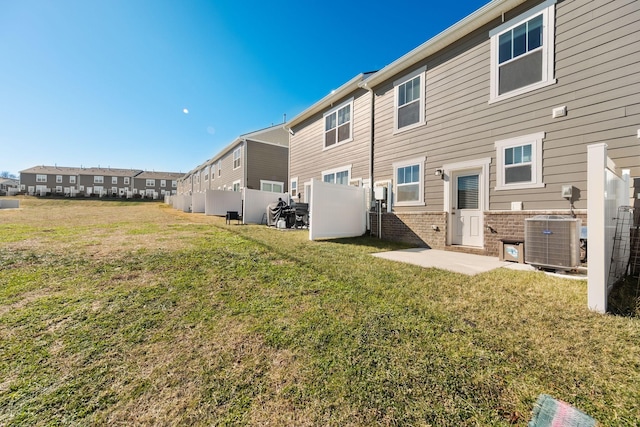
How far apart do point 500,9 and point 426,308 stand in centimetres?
723

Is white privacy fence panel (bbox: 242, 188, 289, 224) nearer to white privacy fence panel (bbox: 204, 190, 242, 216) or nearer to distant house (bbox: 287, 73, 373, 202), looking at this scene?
distant house (bbox: 287, 73, 373, 202)

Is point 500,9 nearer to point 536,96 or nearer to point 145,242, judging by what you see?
point 536,96

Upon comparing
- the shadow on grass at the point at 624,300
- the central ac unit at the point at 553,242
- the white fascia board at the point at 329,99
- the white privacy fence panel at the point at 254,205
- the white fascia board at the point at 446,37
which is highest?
the white fascia board at the point at 329,99

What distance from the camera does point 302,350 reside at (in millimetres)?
2102

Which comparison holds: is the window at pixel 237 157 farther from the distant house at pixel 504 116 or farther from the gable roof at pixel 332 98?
the distant house at pixel 504 116

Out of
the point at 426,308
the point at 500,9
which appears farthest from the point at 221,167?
the point at 426,308

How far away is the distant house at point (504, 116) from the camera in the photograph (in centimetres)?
454

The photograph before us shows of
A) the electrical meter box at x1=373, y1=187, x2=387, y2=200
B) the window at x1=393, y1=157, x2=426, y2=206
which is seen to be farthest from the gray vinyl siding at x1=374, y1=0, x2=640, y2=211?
the electrical meter box at x1=373, y1=187, x2=387, y2=200

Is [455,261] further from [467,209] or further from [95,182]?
[95,182]

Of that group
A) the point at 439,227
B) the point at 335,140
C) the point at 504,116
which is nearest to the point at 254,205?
the point at 335,140

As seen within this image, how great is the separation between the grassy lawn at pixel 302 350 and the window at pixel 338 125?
25.6ft

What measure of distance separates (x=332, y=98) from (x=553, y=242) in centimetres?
911

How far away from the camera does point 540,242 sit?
4.57 meters

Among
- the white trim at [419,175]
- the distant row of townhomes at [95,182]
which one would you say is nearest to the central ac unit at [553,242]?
the white trim at [419,175]
